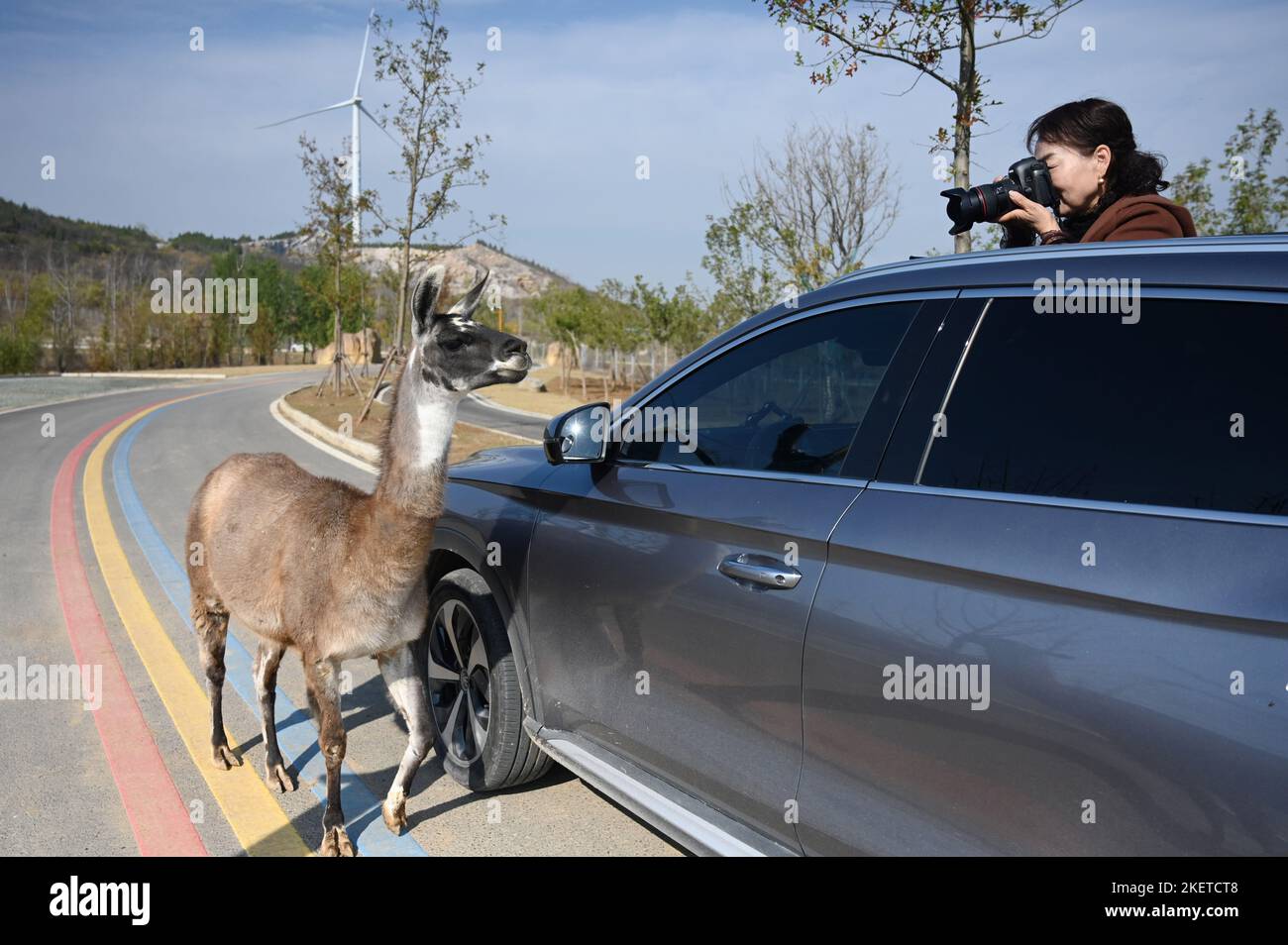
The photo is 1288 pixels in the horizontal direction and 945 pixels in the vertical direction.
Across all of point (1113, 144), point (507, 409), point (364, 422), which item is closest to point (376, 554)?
point (1113, 144)

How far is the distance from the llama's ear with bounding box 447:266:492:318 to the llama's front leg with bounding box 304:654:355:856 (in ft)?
4.59

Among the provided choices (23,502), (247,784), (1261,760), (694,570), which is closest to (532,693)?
(694,570)

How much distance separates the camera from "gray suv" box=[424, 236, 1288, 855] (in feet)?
5.56

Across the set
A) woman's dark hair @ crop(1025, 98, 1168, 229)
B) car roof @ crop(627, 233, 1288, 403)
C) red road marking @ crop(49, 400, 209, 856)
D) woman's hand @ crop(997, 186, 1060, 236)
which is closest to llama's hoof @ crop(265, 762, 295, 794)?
red road marking @ crop(49, 400, 209, 856)

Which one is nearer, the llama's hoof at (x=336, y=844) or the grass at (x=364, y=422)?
the llama's hoof at (x=336, y=844)

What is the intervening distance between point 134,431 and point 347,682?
1759 centimetres

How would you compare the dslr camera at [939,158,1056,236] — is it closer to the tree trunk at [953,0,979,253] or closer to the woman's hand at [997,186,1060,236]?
the woman's hand at [997,186,1060,236]

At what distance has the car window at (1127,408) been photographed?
1.78 meters

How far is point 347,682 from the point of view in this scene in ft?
12.3

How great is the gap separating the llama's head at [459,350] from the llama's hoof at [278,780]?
195 cm

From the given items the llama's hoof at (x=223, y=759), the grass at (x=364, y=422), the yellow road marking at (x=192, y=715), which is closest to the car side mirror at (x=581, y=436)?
the yellow road marking at (x=192, y=715)

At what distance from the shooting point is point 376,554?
3426mm

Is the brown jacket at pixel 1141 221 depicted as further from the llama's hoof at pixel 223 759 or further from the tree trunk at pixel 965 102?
the tree trunk at pixel 965 102
